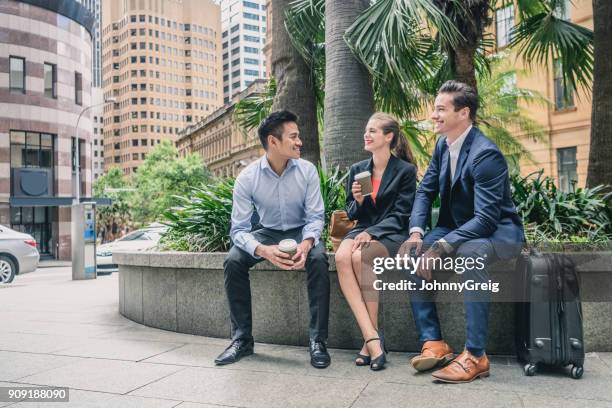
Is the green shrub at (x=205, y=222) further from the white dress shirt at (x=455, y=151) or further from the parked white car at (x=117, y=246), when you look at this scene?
the parked white car at (x=117, y=246)

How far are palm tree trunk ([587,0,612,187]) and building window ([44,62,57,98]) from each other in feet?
110

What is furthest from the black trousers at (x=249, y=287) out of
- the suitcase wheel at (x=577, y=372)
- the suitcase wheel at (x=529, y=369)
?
the suitcase wheel at (x=577, y=372)

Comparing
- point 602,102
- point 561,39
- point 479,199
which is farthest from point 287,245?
point 561,39

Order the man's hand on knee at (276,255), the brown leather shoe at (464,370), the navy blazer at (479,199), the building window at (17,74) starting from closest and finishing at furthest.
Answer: the brown leather shoe at (464,370) → the navy blazer at (479,199) → the man's hand on knee at (276,255) → the building window at (17,74)

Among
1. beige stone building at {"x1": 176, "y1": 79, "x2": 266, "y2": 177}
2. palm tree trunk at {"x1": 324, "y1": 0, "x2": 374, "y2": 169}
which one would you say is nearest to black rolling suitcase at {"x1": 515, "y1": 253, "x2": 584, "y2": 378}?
palm tree trunk at {"x1": 324, "y1": 0, "x2": 374, "y2": 169}

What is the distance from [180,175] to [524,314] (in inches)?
2157

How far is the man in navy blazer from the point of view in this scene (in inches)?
148

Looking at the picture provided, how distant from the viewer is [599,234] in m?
4.89

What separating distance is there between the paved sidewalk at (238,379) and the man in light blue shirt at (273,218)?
14.1 inches

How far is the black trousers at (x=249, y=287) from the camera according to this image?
14.1ft

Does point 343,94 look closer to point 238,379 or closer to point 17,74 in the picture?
point 238,379

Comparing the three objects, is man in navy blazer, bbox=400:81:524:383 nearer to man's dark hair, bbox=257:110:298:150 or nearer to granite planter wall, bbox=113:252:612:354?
granite planter wall, bbox=113:252:612:354

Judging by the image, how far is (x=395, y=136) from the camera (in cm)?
466

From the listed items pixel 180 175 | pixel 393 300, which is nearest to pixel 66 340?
pixel 393 300
